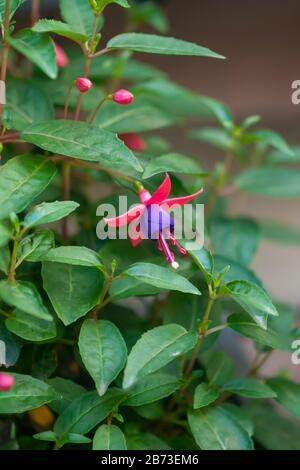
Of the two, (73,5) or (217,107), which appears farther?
(217,107)

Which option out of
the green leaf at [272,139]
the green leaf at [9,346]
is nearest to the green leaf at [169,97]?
→ the green leaf at [272,139]

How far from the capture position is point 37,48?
690 millimetres

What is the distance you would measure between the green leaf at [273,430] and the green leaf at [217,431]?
0.15 m

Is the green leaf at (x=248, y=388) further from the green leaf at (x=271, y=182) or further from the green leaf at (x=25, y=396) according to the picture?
the green leaf at (x=271, y=182)

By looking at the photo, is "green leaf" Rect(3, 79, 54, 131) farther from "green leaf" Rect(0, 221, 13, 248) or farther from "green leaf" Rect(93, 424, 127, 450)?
"green leaf" Rect(93, 424, 127, 450)

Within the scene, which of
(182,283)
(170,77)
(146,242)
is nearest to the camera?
(182,283)

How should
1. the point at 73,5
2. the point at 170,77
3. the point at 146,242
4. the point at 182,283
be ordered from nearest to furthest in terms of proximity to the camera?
the point at 182,283 < the point at 73,5 < the point at 146,242 < the point at 170,77

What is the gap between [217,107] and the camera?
1038 millimetres

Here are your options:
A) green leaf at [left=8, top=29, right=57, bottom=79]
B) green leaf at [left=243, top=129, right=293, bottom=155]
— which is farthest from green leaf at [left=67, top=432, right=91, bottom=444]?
green leaf at [left=243, top=129, right=293, bottom=155]

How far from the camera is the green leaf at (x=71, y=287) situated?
26.3 inches
